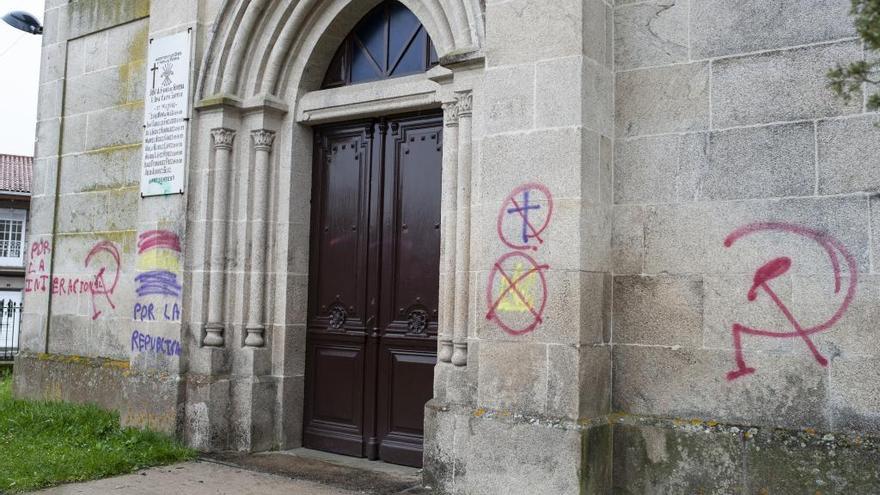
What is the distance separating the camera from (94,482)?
5852mm

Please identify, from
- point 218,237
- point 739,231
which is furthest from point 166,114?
point 739,231

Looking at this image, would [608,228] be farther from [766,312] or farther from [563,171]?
[766,312]

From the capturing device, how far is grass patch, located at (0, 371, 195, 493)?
19.4 feet

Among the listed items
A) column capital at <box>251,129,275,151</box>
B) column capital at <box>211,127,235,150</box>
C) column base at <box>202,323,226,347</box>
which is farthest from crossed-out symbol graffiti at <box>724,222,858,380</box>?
column capital at <box>211,127,235,150</box>

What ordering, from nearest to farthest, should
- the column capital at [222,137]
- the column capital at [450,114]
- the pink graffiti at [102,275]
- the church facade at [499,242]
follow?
the church facade at [499,242]
the column capital at [450,114]
the column capital at [222,137]
the pink graffiti at [102,275]

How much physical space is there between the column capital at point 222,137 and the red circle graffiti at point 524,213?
307 cm

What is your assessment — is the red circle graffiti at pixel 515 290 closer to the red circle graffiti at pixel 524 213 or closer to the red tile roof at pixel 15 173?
the red circle graffiti at pixel 524 213

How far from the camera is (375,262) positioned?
6.66 meters

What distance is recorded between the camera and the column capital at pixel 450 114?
19.3ft

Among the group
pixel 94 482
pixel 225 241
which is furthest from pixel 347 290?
pixel 94 482

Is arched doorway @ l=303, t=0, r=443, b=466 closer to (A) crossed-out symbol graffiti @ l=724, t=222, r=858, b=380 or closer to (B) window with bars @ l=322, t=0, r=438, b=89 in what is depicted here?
(B) window with bars @ l=322, t=0, r=438, b=89

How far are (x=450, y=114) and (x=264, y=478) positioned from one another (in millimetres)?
2974

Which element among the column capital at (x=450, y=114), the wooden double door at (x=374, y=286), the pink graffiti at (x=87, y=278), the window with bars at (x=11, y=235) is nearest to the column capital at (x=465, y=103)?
the column capital at (x=450, y=114)

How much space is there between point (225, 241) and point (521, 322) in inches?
125
